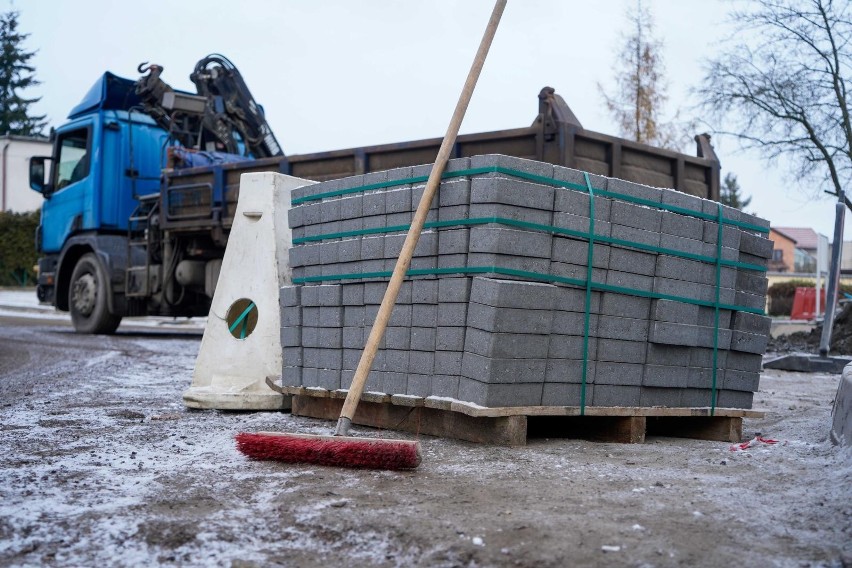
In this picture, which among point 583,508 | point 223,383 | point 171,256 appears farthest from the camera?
point 171,256

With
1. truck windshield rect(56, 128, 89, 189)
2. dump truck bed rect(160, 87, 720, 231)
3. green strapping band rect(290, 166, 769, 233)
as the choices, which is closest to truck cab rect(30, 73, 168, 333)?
truck windshield rect(56, 128, 89, 189)

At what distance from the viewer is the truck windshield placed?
1392 centimetres

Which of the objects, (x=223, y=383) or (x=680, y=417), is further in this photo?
(x=223, y=383)

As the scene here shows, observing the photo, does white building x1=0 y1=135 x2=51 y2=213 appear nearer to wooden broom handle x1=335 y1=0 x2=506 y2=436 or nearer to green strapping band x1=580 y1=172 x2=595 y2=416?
wooden broom handle x1=335 y1=0 x2=506 y2=436

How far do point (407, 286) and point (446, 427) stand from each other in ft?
2.75

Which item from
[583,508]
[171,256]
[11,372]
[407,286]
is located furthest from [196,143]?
[583,508]

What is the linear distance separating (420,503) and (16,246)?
3445 cm

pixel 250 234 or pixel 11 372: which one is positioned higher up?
pixel 250 234

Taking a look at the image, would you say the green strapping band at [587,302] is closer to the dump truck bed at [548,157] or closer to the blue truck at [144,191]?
the dump truck bed at [548,157]

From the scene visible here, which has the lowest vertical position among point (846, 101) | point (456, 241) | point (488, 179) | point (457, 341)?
point (457, 341)

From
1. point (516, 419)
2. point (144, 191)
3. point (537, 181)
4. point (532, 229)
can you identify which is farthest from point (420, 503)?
point (144, 191)

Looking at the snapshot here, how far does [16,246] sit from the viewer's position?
34062 millimetres

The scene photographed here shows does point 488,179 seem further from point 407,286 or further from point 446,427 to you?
point 446,427

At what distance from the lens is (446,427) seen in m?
5.06
